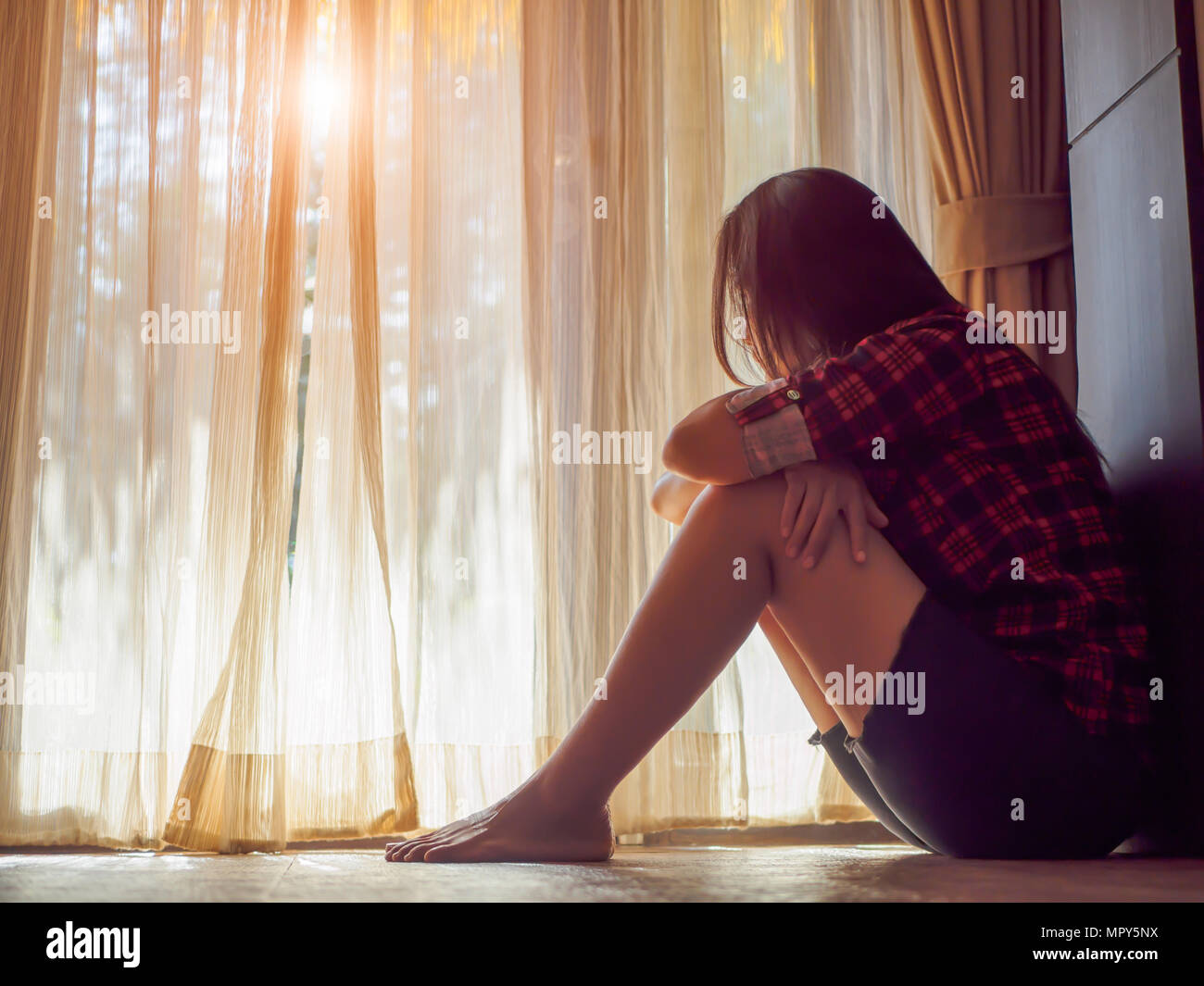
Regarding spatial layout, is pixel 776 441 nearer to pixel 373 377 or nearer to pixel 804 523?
pixel 804 523

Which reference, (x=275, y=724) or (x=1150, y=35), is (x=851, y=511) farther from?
(x=275, y=724)

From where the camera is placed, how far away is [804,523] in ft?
2.90

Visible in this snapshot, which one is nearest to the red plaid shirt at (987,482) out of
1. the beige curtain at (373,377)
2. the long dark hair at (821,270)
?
the long dark hair at (821,270)

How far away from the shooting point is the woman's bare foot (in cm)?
92

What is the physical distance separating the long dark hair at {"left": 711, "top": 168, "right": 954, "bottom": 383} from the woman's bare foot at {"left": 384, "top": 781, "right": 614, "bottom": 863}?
0.52 meters

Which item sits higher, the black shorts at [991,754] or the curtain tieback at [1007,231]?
the curtain tieback at [1007,231]

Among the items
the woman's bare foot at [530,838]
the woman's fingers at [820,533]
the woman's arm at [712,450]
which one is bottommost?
the woman's bare foot at [530,838]

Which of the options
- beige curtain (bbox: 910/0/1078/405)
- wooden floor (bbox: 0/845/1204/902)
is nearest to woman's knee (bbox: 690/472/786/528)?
wooden floor (bbox: 0/845/1204/902)

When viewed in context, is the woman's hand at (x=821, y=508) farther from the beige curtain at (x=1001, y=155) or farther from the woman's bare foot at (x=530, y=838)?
the beige curtain at (x=1001, y=155)

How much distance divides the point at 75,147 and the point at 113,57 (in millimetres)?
174

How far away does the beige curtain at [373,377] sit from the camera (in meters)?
1.54

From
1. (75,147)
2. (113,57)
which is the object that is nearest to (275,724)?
(75,147)
